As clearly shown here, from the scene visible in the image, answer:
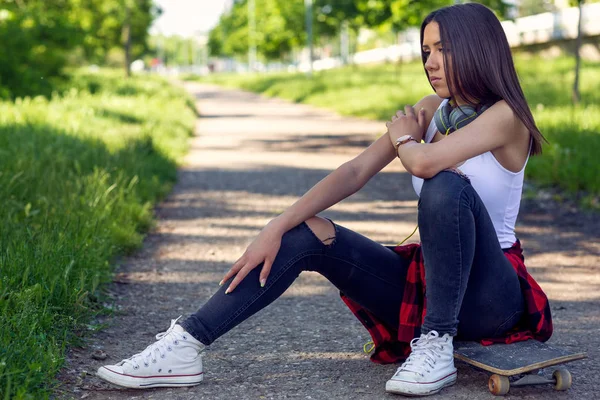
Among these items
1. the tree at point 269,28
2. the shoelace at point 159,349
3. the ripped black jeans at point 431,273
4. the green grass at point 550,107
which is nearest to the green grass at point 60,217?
the shoelace at point 159,349

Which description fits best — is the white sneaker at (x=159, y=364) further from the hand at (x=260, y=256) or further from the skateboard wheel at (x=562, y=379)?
the skateboard wheel at (x=562, y=379)

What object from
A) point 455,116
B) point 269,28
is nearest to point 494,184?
point 455,116

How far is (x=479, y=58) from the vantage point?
2.73m

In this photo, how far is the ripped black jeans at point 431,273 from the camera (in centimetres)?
260

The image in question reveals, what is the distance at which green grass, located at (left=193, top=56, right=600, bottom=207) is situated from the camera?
7328 mm

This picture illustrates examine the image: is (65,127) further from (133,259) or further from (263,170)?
(133,259)

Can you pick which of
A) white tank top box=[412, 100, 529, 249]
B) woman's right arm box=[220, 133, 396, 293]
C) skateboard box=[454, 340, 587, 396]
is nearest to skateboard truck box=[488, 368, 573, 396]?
skateboard box=[454, 340, 587, 396]

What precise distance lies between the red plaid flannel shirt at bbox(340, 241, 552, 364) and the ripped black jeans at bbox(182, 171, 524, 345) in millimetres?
43

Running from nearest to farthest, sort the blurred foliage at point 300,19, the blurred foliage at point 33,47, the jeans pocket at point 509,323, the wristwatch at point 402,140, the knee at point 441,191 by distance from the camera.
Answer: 1. the knee at point 441,191
2. the jeans pocket at point 509,323
3. the wristwatch at point 402,140
4. the blurred foliage at point 33,47
5. the blurred foliage at point 300,19

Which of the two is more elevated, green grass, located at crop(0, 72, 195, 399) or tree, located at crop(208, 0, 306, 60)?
tree, located at crop(208, 0, 306, 60)

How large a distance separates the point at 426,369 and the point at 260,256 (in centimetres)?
66

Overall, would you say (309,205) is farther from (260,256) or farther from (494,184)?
(494,184)

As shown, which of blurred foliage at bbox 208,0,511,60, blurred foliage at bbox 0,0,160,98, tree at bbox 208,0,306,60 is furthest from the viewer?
tree at bbox 208,0,306,60

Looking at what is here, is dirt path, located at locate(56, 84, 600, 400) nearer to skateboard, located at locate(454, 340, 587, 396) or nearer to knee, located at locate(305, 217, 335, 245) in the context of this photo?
skateboard, located at locate(454, 340, 587, 396)
